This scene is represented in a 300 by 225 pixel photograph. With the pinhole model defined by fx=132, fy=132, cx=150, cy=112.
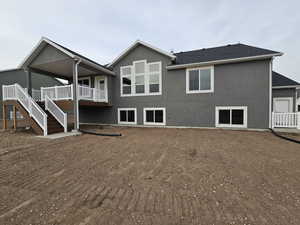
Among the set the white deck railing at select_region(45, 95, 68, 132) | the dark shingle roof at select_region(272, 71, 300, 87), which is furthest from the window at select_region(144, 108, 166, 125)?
the dark shingle roof at select_region(272, 71, 300, 87)

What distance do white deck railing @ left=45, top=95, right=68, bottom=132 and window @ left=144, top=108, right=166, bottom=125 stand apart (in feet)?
18.3

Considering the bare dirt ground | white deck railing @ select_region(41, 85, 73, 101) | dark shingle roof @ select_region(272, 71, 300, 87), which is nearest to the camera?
the bare dirt ground

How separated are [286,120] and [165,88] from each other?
25.1 ft

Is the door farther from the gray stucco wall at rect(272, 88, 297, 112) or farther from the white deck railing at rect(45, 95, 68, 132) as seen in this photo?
the gray stucco wall at rect(272, 88, 297, 112)

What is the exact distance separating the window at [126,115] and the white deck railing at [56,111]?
4.22 metres

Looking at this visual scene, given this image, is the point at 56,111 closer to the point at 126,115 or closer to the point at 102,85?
the point at 102,85

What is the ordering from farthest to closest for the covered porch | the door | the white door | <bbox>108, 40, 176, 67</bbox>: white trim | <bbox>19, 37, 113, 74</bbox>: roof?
the white door, the door, <bbox>108, 40, 176, 67</bbox>: white trim, the covered porch, <bbox>19, 37, 113, 74</bbox>: roof

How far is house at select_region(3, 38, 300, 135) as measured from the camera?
8234 millimetres

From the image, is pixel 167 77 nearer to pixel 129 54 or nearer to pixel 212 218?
pixel 129 54

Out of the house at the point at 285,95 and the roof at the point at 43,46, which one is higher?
the roof at the point at 43,46

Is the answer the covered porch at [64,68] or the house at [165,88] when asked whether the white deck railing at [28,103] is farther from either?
the covered porch at [64,68]

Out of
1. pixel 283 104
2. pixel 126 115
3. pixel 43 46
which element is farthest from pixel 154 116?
pixel 283 104

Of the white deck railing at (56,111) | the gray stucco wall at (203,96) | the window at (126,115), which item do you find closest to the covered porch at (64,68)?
the white deck railing at (56,111)

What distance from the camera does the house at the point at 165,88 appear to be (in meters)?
8.23
